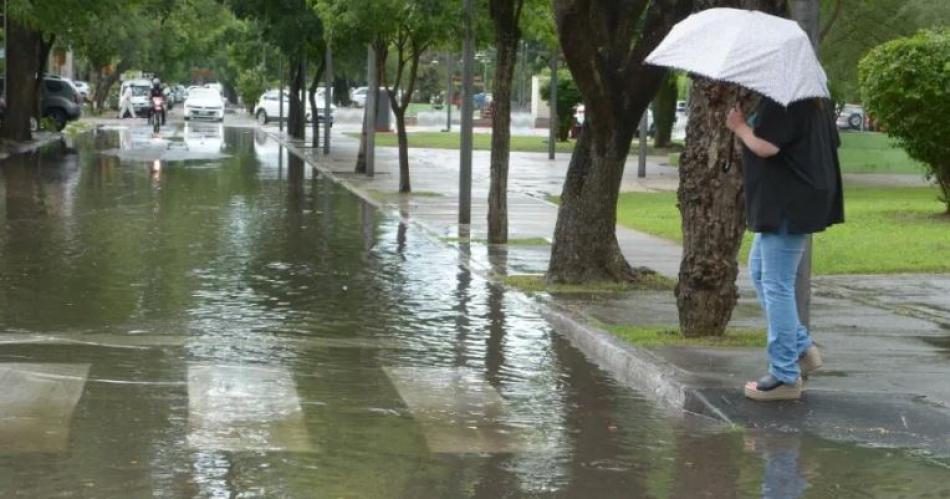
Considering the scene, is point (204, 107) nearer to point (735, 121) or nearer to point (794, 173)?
point (735, 121)

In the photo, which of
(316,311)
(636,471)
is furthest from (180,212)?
(636,471)

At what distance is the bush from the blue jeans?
13.6m

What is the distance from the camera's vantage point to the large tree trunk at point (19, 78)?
4141 cm

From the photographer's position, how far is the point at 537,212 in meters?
23.9

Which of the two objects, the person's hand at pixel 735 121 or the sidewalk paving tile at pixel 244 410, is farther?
the person's hand at pixel 735 121

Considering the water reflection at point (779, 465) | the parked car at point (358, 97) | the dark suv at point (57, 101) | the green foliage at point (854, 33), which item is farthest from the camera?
the parked car at point (358, 97)

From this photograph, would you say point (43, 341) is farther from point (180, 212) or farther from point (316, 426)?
point (180, 212)

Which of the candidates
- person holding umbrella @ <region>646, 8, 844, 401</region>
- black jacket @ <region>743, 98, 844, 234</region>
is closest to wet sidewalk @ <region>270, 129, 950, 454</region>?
person holding umbrella @ <region>646, 8, 844, 401</region>

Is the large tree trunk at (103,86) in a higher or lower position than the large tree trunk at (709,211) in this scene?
lower

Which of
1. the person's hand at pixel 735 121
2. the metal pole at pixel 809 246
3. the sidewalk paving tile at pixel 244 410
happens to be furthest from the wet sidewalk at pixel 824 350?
the sidewalk paving tile at pixel 244 410

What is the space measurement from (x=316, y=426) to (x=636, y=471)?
1763 millimetres

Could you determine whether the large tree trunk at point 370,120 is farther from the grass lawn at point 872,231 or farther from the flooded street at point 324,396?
the flooded street at point 324,396

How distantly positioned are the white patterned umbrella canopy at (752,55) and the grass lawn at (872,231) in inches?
289

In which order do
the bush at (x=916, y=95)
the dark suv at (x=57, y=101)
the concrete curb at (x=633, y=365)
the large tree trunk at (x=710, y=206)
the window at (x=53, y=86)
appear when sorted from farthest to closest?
the window at (x=53, y=86)
the dark suv at (x=57, y=101)
the bush at (x=916, y=95)
the large tree trunk at (x=710, y=206)
the concrete curb at (x=633, y=365)
